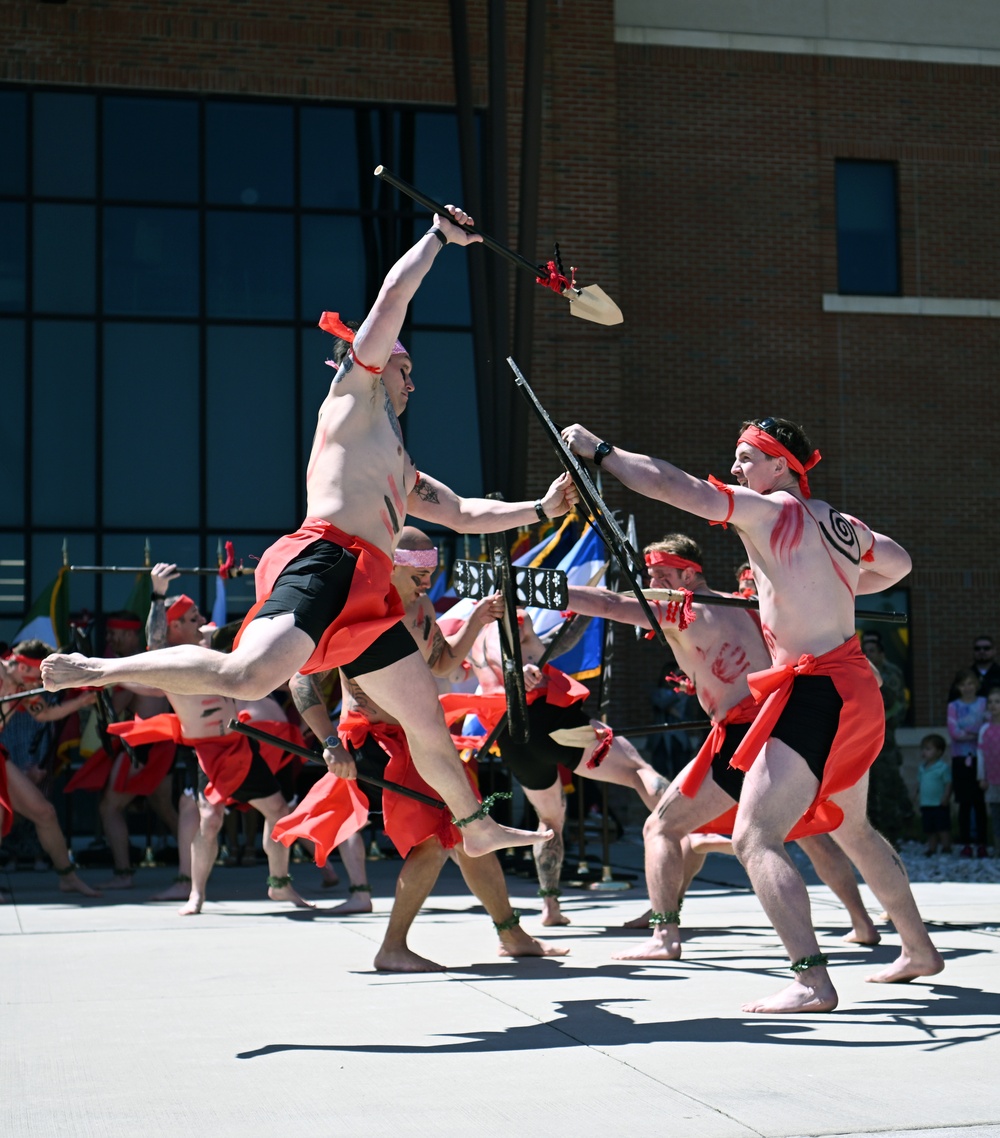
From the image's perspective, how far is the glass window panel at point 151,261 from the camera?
17.4m

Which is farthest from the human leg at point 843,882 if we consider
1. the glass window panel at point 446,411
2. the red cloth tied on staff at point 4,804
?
the glass window panel at point 446,411

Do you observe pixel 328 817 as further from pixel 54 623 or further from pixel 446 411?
pixel 446 411

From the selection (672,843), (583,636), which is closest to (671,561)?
(672,843)

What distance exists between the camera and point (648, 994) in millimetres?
5750

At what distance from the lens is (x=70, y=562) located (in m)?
17.0

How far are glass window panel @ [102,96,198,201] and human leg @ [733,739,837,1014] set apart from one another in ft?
46.1

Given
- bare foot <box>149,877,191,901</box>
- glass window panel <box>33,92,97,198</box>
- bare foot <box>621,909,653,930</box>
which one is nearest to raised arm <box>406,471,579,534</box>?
bare foot <box>621,909,653,930</box>

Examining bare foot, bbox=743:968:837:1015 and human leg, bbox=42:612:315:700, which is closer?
human leg, bbox=42:612:315:700


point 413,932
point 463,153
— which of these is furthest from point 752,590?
point 463,153

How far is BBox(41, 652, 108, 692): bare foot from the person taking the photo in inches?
190

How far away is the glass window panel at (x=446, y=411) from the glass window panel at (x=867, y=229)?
5205mm

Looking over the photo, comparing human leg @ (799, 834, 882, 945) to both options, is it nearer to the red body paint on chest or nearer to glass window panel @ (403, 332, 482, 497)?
the red body paint on chest

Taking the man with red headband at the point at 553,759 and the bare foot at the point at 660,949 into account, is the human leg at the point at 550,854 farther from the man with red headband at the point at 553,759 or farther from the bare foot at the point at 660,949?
the bare foot at the point at 660,949

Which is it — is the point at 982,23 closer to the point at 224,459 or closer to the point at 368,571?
the point at 224,459
